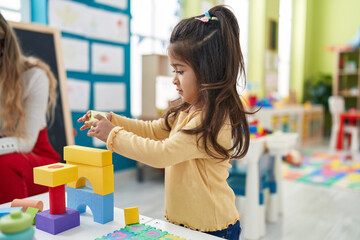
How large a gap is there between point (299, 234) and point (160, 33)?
8.80 ft

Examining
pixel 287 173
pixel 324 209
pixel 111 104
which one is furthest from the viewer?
pixel 287 173

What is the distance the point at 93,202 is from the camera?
85 centimetres

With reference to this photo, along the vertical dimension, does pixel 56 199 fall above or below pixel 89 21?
below

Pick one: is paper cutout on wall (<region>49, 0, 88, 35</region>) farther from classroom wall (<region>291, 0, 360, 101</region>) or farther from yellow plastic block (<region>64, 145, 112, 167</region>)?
classroom wall (<region>291, 0, 360, 101</region>)

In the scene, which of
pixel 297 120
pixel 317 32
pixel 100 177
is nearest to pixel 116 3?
pixel 100 177

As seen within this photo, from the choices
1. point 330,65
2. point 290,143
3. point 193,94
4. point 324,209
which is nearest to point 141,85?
point 290,143

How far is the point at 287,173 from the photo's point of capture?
3.68 metres

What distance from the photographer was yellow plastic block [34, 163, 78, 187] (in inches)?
29.8

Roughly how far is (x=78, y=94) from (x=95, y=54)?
41 centimetres

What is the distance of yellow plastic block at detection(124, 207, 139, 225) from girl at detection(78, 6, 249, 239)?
132mm

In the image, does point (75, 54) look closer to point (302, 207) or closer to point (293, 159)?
point (302, 207)

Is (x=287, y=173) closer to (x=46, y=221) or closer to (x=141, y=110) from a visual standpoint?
(x=141, y=110)

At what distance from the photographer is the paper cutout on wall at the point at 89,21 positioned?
8.67 feet

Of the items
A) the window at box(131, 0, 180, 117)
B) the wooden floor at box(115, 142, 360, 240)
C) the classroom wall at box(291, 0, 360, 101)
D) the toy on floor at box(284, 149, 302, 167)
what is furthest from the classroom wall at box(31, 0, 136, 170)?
the classroom wall at box(291, 0, 360, 101)
